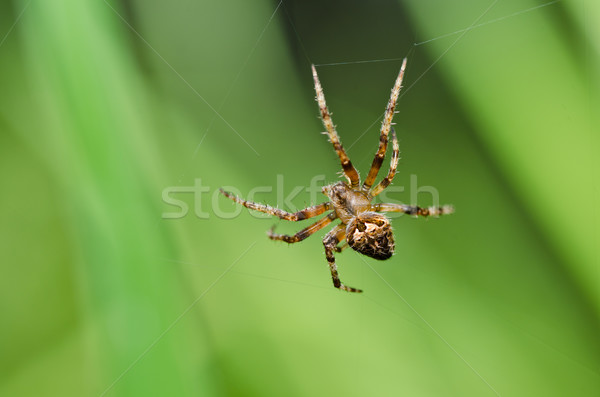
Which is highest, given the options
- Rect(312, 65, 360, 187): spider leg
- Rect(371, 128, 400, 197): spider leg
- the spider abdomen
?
Rect(312, 65, 360, 187): spider leg

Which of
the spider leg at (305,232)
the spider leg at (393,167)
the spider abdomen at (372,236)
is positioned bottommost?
the spider abdomen at (372,236)

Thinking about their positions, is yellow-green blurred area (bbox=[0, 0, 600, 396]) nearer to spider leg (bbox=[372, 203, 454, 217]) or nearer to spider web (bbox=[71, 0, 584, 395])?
spider web (bbox=[71, 0, 584, 395])

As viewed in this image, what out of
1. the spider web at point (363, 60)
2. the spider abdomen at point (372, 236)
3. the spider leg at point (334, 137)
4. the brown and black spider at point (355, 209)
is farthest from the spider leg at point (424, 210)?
the spider web at point (363, 60)

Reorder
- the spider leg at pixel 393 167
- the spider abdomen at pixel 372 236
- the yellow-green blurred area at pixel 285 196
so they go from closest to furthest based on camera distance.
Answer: the yellow-green blurred area at pixel 285 196 < the spider abdomen at pixel 372 236 < the spider leg at pixel 393 167

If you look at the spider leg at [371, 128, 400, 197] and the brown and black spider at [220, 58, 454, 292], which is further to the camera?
the spider leg at [371, 128, 400, 197]

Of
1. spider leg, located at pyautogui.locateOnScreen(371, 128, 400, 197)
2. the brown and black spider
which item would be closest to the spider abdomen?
the brown and black spider

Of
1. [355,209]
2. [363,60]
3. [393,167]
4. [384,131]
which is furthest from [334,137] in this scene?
[363,60]

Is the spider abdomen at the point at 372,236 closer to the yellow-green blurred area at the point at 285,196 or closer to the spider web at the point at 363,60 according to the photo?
the yellow-green blurred area at the point at 285,196
